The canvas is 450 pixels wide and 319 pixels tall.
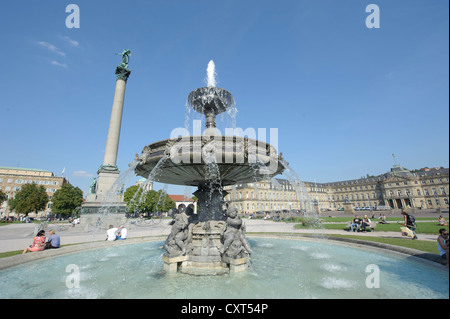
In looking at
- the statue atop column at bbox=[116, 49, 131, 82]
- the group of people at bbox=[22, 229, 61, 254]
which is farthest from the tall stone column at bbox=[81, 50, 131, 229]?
the group of people at bbox=[22, 229, 61, 254]

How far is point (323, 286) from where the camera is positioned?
14.9ft

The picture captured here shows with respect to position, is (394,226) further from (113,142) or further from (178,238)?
(113,142)

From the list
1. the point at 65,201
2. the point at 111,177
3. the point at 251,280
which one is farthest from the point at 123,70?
the point at 65,201

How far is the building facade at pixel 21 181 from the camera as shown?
232 ft

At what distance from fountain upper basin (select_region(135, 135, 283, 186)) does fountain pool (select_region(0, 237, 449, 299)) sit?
317 centimetres

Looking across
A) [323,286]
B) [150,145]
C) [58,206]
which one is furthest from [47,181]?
[323,286]

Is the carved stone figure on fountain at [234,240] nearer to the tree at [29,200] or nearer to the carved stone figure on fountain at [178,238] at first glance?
the carved stone figure on fountain at [178,238]

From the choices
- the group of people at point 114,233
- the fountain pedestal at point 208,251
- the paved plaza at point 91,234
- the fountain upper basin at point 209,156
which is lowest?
the paved plaza at point 91,234

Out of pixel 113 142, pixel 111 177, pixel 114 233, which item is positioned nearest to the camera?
pixel 114 233

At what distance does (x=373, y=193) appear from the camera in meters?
99.1

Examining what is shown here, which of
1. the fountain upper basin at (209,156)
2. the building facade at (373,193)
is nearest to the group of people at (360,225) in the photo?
the fountain upper basin at (209,156)

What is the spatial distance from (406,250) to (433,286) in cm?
329

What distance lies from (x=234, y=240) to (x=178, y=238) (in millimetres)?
1862

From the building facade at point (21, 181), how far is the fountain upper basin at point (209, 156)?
262 feet
